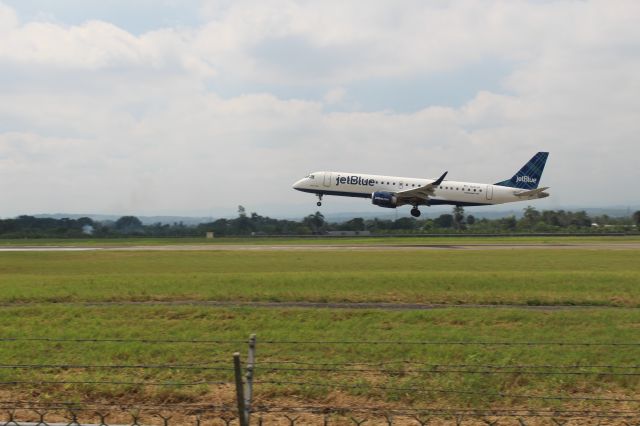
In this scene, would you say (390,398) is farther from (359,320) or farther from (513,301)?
(513,301)

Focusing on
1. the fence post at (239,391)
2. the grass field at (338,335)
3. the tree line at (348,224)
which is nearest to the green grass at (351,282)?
the grass field at (338,335)

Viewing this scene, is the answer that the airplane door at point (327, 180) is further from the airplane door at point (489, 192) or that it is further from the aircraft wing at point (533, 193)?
the aircraft wing at point (533, 193)

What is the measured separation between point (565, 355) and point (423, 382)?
3.95 metres

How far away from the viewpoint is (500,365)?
41.2 ft

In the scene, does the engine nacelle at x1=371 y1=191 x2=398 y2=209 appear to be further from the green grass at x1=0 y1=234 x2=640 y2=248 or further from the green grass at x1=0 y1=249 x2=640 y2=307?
the green grass at x1=0 y1=249 x2=640 y2=307

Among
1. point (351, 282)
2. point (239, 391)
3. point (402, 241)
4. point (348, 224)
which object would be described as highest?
point (348, 224)

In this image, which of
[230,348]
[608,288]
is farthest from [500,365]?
[608,288]

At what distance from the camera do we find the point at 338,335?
53.3 feet

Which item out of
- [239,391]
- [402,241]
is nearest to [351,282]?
[239,391]

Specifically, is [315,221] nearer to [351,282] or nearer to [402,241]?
[402,241]

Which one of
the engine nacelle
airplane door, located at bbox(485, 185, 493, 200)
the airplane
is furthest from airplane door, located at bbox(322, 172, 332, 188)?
airplane door, located at bbox(485, 185, 493, 200)

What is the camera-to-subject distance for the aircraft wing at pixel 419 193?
66625mm

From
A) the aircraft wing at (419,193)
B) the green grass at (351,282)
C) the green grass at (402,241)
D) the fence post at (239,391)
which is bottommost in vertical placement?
the green grass at (351,282)

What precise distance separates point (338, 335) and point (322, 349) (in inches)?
91.8
